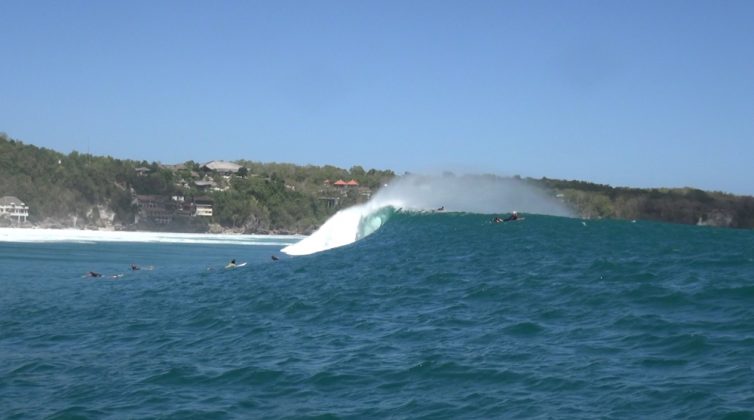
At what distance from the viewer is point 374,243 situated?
38.8m

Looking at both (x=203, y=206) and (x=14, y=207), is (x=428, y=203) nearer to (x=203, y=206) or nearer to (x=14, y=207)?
(x=14, y=207)

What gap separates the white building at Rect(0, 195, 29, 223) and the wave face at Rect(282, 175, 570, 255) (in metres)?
82.9

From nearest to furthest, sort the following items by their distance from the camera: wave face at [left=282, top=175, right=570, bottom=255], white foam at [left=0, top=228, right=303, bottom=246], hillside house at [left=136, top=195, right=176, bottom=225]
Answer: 1. wave face at [left=282, top=175, right=570, bottom=255]
2. white foam at [left=0, top=228, right=303, bottom=246]
3. hillside house at [left=136, top=195, right=176, bottom=225]

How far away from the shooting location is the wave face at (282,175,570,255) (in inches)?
2126

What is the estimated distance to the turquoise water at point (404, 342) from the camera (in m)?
12.5

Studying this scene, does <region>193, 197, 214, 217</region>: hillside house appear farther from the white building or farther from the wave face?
the wave face

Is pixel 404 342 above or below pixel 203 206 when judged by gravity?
below

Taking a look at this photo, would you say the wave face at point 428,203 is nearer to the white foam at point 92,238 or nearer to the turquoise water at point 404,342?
the turquoise water at point 404,342

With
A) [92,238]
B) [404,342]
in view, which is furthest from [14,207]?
[404,342]

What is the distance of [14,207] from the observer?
132 meters

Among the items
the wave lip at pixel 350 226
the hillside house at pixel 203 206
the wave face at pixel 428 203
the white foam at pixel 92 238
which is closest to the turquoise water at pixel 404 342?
the wave lip at pixel 350 226

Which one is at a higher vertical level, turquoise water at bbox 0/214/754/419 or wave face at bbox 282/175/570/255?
wave face at bbox 282/175/570/255

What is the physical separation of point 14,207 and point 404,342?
126654mm

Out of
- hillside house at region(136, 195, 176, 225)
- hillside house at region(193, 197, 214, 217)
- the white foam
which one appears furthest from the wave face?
hillside house at region(193, 197, 214, 217)
